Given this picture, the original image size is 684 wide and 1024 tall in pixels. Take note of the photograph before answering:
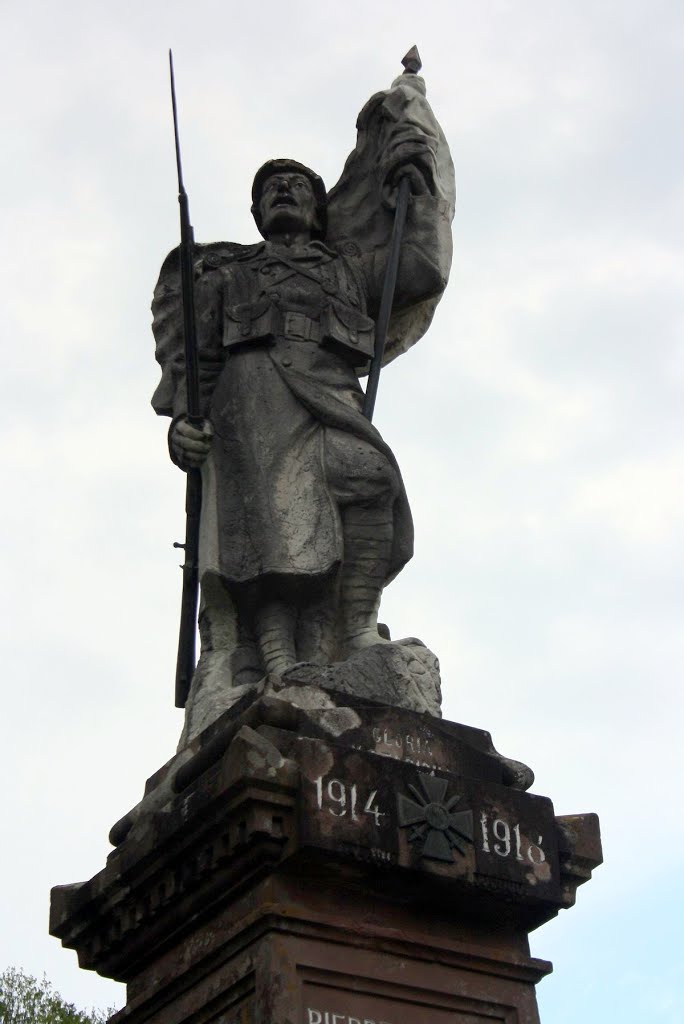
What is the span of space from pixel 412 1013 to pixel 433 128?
4.77 meters

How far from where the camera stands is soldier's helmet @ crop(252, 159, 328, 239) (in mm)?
9352

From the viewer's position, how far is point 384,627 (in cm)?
810

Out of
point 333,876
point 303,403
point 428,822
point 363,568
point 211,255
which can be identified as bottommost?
point 333,876

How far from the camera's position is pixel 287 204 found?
30.2ft

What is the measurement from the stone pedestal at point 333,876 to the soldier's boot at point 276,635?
2.10ft

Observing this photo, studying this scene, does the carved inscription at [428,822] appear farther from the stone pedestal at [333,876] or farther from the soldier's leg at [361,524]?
the soldier's leg at [361,524]

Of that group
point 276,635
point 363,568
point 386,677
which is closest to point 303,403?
point 363,568

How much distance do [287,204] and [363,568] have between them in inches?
88.2

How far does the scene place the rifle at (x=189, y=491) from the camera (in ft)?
26.8

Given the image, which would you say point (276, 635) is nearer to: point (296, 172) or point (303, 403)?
point (303, 403)

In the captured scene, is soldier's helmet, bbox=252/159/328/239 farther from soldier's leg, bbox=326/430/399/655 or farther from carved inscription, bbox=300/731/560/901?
carved inscription, bbox=300/731/560/901

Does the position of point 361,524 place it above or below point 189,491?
below

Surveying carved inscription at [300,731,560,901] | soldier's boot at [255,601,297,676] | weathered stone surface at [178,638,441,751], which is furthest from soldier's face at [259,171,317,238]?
carved inscription at [300,731,560,901]

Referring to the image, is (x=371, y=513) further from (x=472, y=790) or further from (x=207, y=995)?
(x=207, y=995)
